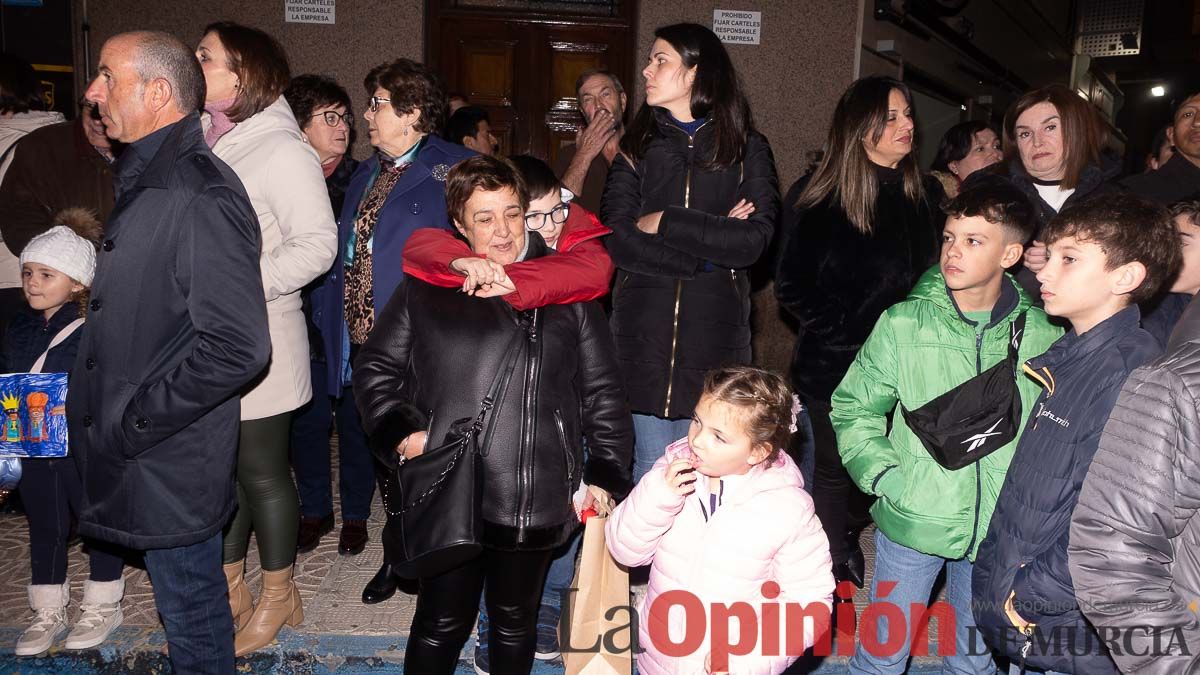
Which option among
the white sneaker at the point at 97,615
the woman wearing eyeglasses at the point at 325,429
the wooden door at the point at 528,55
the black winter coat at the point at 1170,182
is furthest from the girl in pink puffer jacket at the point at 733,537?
the wooden door at the point at 528,55

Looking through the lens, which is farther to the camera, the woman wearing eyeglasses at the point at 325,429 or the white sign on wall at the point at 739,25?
the white sign on wall at the point at 739,25

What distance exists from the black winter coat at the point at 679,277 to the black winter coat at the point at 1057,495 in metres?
1.27

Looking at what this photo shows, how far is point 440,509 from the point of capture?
8.14ft

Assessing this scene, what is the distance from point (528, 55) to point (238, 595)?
16.7 feet

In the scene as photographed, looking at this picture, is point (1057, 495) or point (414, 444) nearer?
point (1057, 495)

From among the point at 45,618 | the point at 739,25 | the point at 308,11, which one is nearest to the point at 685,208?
the point at 45,618

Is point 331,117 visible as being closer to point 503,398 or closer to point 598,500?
point 503,398

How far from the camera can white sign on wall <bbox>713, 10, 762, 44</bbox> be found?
7.34 metres

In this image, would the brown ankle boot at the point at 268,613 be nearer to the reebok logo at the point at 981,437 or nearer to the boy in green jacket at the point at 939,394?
the boy in green jacket at the point at 939,394

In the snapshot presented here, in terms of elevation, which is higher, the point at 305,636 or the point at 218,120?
the point at 218,120

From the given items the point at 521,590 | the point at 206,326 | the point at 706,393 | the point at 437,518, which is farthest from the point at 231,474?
the point at 706,393

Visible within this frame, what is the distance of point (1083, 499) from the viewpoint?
1.94 metres

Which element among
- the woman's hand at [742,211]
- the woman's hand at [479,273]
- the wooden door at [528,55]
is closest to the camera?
the woman's hand at [479,273]

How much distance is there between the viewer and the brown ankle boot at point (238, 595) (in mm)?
3484
